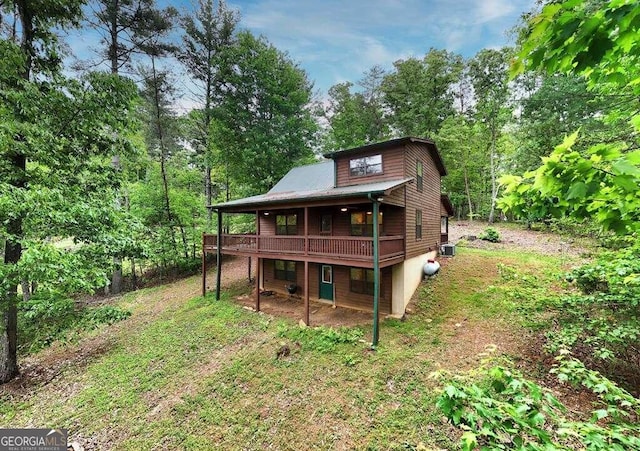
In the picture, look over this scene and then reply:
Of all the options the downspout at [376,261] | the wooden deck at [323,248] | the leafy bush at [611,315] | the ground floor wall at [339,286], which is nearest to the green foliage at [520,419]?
the leafy bush at [611,315]

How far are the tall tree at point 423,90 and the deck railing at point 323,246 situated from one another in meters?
19.2

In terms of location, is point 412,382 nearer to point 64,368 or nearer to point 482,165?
point 64,368

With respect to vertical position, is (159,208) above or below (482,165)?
below

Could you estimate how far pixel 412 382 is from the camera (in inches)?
258

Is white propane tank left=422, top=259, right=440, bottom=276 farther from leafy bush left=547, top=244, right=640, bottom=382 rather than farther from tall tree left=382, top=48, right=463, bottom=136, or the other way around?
tall tree left=382, top=48, right=463, bottom=136

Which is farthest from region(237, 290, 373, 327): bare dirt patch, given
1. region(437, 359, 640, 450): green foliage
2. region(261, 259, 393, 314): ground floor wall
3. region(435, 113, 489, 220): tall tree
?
region(435, 113, 489, 220): tall tree

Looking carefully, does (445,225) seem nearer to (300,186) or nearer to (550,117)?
(550,117)

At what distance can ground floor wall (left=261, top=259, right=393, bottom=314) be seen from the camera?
11078 mm

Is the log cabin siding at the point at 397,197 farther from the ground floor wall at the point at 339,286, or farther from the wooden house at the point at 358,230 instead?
the ground floor wall at the point at 339,286

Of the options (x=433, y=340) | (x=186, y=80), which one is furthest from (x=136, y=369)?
(x=186, y=80)

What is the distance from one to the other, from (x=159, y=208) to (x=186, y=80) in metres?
9.84

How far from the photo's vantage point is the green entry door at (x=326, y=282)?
41.7 ft

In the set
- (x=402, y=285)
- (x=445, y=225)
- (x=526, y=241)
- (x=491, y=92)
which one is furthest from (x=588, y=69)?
(x=491, y=92)

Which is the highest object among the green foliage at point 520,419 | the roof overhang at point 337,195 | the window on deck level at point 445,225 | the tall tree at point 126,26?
the tall tree at point 126,26
